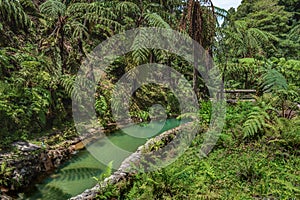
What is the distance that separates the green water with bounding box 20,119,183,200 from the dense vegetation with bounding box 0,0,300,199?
0.84 metres

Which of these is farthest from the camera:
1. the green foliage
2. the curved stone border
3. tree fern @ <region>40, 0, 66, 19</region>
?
tree fern @ <region>40, 0, 66, 19</region>

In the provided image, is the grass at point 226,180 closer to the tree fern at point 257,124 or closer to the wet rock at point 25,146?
the tree fern at point 257,124

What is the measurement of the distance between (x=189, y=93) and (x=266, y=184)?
554cm

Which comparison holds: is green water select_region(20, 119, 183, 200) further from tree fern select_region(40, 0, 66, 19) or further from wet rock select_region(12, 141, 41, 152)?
tree fern select_region(40, 0, 66, 19)

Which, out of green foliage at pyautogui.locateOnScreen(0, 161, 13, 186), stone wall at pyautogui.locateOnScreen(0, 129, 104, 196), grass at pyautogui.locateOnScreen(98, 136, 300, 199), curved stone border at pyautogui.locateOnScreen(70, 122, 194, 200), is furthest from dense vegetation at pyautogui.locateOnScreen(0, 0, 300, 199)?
green foliage at pyautogui.locateOnScreen(0, 161, 13, 186)

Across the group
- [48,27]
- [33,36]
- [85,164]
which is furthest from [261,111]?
[33,36]

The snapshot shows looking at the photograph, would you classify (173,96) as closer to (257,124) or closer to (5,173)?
(257,124)

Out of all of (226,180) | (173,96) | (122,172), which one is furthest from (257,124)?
(173,96)

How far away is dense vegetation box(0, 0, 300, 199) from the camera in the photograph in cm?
339

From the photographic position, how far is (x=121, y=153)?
518 centimetres

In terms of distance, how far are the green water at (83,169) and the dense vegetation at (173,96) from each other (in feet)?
2.77

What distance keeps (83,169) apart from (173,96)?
4866 millimetres

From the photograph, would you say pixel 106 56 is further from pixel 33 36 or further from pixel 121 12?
pixel 33 36

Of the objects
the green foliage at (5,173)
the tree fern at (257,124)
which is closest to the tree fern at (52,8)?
the green foliage at (5,173)
